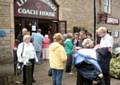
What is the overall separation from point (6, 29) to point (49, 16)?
3814 millimetres

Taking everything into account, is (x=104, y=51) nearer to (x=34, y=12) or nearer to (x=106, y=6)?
(x=34, y=12)

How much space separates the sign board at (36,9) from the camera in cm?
1964

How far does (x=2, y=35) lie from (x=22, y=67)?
6.76 m

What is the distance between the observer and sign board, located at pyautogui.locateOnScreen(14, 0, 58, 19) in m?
19.6

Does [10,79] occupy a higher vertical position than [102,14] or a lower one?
lower

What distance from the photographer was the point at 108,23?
94.4 feet

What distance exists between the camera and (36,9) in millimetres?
20797

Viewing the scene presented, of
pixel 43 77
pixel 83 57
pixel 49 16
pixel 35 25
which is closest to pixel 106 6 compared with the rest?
pixel 49 16

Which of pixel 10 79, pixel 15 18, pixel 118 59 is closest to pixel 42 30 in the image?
pixel 15 18

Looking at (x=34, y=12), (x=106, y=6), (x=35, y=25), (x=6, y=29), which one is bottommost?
(x=6, y=29)

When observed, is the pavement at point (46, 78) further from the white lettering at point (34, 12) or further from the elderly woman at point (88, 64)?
the white lettering at point (34, 12)

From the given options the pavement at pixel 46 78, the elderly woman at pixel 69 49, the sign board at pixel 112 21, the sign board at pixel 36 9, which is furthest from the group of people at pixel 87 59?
the sign board at pixel 112 21

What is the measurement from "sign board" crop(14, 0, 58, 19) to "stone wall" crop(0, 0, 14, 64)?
61 centimetres

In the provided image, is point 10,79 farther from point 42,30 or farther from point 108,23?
point 108,23
